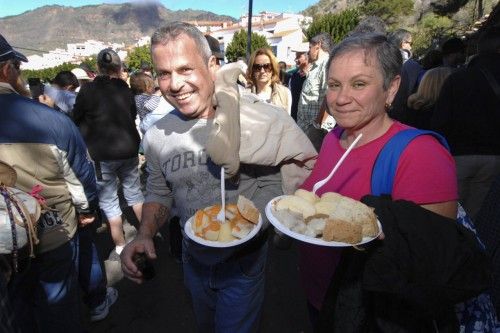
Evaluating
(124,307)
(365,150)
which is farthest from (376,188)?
(124,307)

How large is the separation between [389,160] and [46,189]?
207 cm

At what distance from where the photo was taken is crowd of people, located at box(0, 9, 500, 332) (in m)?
1.15

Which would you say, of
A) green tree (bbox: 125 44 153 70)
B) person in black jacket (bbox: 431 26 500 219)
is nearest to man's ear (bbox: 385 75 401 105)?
person in black jacket (bbox: 431 26 500 219)

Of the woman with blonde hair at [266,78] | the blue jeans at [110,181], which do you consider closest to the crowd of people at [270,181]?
the blue jeans at [110,181]

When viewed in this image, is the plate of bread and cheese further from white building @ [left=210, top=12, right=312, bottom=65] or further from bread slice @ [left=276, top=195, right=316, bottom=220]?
white building @ [left=210, top=12, right=312, bottom=65]

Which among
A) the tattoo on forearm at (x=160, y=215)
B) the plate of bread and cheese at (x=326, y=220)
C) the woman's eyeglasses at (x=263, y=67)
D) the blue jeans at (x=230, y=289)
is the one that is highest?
the woman's eyeglasses at (x=263, y=67)

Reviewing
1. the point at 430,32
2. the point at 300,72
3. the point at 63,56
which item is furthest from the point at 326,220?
the point at 63,56

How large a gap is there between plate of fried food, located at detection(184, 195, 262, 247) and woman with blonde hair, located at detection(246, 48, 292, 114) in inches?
134

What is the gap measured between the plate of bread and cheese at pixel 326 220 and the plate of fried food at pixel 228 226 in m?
0.10

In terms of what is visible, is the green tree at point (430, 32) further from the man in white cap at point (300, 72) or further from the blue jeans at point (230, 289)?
the blue jeans at point (230, 289)

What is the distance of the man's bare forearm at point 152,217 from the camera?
188 cm

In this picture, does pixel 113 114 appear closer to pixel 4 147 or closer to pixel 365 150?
pixel 4 147

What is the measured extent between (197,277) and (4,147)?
53.7 inches

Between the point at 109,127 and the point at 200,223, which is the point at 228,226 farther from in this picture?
the point at 109,127
